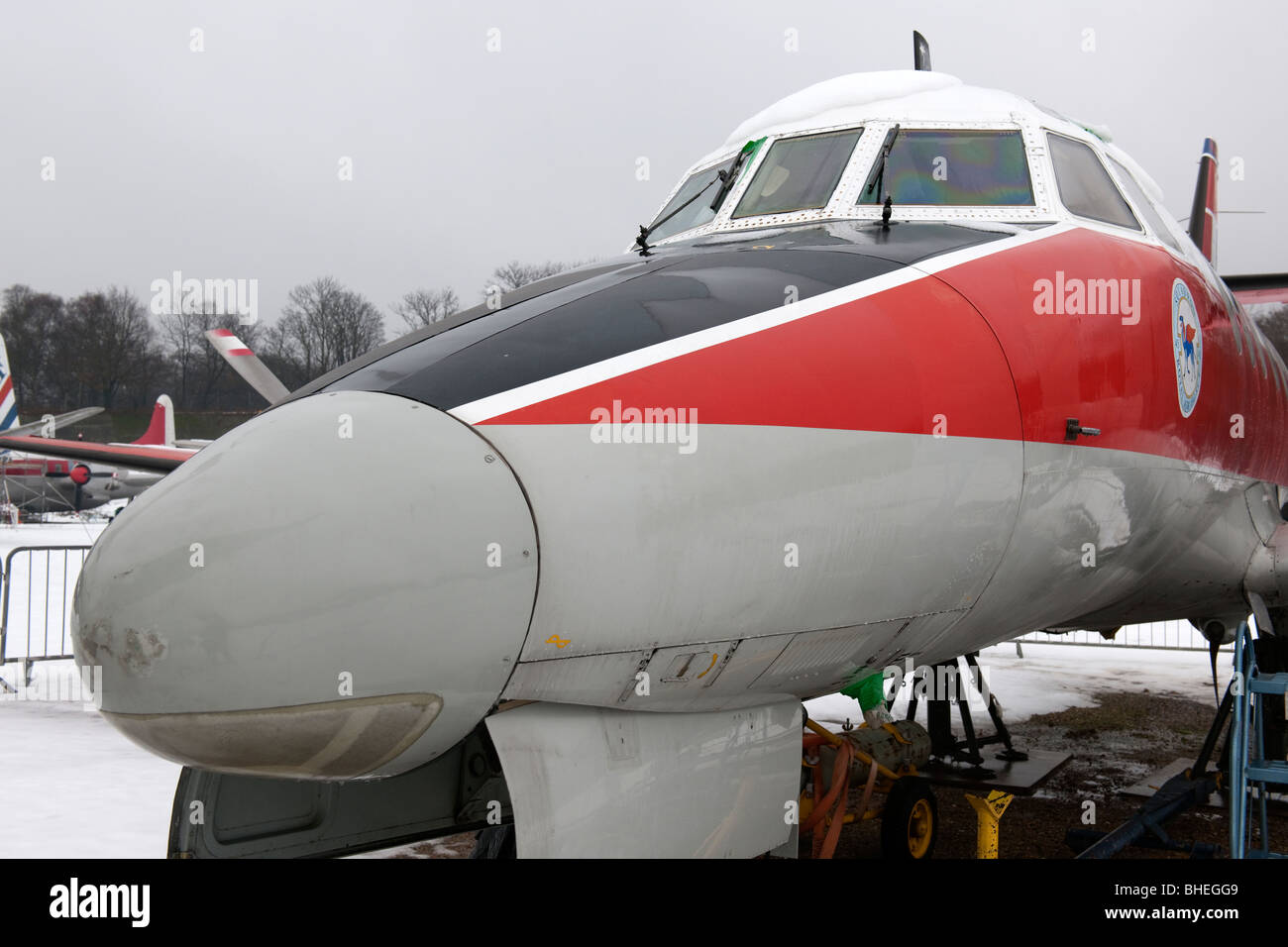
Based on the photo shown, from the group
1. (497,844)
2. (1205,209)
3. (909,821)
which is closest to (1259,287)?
(1205,209)

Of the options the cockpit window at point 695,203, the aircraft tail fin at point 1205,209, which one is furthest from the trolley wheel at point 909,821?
the aircraft tail fin at point 1205,209

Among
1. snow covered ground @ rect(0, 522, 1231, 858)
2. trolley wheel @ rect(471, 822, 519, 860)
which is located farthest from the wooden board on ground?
trolley wheel @ rect(471, 822, 519, 860)

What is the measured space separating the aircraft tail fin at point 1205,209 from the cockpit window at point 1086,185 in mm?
5509

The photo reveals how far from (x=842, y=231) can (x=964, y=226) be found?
20.4 inches

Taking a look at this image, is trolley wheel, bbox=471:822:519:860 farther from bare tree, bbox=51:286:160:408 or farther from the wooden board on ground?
bare tree, bbox=51:286:160:408

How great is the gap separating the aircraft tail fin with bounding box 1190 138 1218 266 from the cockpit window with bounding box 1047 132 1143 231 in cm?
551

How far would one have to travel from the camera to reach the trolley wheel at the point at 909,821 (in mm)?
5027

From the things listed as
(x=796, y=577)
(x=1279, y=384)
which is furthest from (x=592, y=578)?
(x=1279, y=384)

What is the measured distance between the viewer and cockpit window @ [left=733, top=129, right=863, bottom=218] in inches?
170

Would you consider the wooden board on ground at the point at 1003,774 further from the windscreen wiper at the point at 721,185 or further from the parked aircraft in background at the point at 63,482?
the parked aircraft in background at the point at 63,482

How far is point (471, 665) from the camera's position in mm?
2082

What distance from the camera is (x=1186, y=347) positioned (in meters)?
4.39
